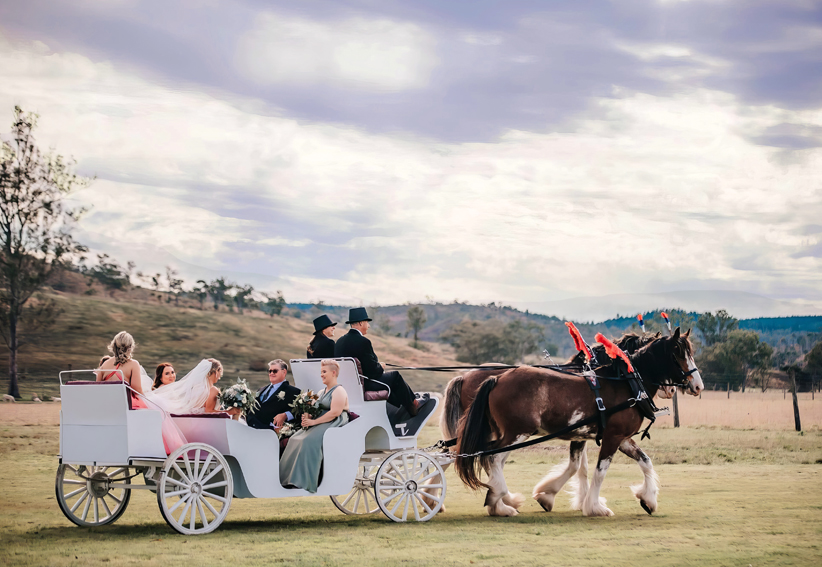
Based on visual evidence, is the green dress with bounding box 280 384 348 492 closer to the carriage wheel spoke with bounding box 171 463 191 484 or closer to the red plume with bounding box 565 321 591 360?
the carriage wheel spoke with bounding box 171 463 191 484

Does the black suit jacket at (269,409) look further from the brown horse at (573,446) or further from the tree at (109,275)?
the tree at (109,275)

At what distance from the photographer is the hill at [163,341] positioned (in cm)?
4928

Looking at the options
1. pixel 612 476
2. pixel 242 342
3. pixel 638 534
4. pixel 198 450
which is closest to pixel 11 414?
pixel 612 476

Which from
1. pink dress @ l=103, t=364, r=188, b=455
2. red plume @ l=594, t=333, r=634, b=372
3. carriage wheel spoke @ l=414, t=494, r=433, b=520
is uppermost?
red plume @ l=594, t=333, r=634, b=372

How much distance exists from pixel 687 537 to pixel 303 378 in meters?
4.36

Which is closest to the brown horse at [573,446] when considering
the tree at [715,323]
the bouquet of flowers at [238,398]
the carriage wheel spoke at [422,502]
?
the carriage wheel spoke at [422,502]

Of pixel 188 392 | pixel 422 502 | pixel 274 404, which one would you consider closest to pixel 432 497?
pixel 422 502

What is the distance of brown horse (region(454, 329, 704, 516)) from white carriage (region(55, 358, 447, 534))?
54 centimetres

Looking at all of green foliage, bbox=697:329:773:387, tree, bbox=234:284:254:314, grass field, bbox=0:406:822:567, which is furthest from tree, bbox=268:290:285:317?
grass field, bbox=0:406:822:567

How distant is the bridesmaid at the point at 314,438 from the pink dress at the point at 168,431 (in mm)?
1110

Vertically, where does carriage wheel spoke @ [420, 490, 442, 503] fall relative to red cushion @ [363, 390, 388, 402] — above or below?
below

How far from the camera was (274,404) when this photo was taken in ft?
28.7

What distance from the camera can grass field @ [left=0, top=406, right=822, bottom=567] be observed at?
692cm

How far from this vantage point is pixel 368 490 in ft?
33.6
